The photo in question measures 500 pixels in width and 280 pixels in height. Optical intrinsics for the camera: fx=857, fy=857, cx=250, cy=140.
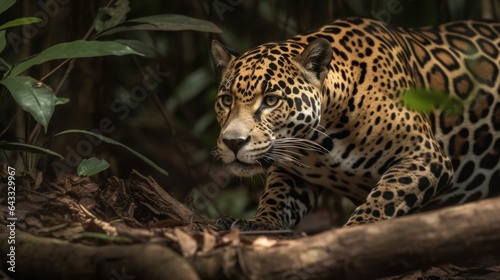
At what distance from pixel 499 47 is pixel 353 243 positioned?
14.2 feet

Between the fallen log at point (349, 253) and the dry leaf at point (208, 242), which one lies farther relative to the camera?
the dry leaf at point (208, 242)

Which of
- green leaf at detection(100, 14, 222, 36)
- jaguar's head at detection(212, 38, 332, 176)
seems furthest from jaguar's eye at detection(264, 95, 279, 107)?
green leaf at detection(100, 14, 222, 36)

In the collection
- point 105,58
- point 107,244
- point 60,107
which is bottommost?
point 60,107

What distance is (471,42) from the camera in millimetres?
7602

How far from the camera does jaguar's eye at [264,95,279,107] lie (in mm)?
6234

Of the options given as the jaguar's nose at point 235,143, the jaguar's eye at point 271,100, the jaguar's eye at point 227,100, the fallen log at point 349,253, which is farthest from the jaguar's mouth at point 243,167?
the fallen log at point 349,253

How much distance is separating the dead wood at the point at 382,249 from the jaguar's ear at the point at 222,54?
307cm

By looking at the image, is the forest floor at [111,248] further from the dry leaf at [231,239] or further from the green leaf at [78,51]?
the green leaf at [78,51]

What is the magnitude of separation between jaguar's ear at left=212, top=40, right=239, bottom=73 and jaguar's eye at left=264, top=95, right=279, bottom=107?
717 millimetres

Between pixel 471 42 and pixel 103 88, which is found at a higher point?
pixel 471 42

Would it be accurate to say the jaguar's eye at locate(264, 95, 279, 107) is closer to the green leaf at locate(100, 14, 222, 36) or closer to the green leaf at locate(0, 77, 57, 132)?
the green leaf at locate(100, 14, 222, 36)

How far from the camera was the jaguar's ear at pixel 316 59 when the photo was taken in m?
6.41

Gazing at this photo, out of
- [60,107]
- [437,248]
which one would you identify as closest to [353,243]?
[437,248]

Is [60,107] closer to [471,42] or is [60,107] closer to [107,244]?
[471,42]
